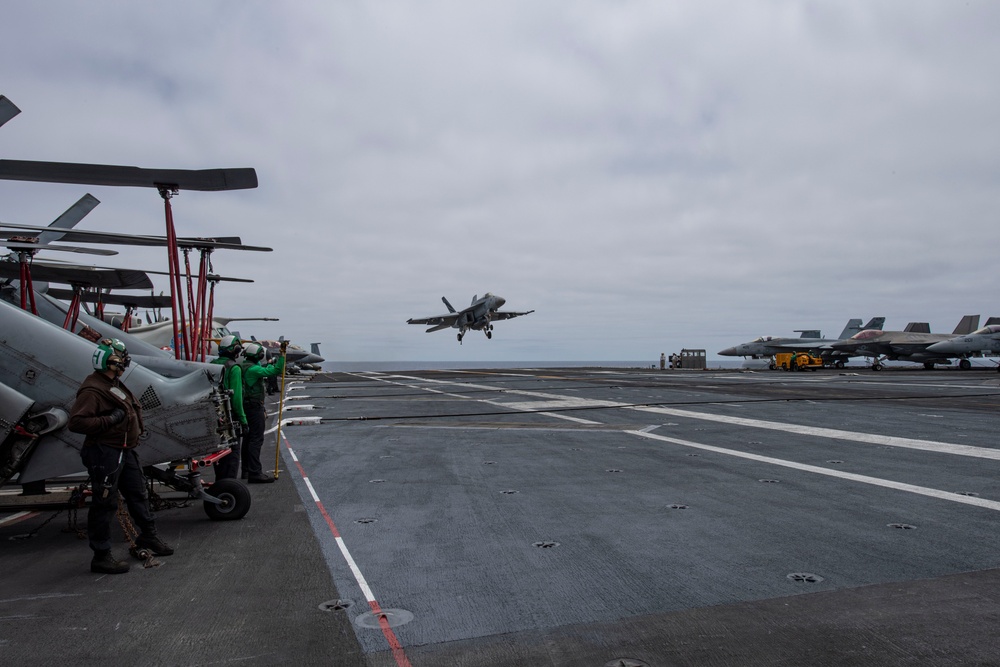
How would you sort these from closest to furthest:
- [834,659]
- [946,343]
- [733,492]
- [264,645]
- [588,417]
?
[834,659]
[264,645]
[733,492]
[588,417]
[946,343]

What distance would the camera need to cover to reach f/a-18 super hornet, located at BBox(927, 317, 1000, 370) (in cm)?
4816

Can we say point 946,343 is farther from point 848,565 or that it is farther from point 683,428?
point 848,565

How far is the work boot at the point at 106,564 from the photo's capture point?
5.50 metres

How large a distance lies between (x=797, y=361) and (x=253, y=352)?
54.7m

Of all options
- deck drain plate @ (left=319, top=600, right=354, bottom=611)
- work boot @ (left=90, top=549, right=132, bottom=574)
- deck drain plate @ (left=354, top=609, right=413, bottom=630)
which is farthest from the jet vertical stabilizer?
work boot @ (left=90, top=549, right=132, bottom=574)

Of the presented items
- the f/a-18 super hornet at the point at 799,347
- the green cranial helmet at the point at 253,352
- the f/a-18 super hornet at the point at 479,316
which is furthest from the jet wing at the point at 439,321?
the green cranial helmet at the point at 253,352

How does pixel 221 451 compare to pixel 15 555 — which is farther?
pixel 221 451

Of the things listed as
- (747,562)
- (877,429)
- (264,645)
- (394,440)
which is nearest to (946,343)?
(877,429)

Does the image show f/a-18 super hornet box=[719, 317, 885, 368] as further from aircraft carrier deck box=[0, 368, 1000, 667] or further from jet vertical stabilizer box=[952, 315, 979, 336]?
aircraft carrier deck box=[0, 368, 1000, 667]

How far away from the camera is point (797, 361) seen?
54875 mm

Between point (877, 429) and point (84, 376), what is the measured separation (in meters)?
14.8

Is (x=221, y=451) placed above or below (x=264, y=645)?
above

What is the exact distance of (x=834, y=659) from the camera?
11.8 feet

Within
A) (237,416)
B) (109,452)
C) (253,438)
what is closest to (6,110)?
(237,416)
